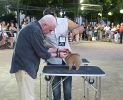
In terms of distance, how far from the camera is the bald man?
10.2ft

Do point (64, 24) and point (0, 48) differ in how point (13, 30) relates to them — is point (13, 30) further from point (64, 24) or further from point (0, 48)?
point (64, 24)

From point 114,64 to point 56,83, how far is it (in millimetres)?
5799

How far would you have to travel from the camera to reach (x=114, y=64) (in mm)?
9641

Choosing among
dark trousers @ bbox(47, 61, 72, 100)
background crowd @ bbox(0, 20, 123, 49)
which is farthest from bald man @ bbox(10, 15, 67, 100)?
background crowd @ bbox(0, 20, 123, 49)

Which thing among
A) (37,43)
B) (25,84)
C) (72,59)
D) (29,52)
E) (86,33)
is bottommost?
(86,33)

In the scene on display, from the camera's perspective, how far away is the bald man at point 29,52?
3.11 metres

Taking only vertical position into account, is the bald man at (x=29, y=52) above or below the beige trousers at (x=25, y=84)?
above

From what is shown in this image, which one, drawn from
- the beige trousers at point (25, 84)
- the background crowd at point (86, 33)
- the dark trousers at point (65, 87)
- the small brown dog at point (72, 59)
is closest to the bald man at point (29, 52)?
the beige trousers at point (25, 84)

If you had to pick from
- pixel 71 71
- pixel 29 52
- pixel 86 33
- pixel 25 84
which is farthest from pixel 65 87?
pixel 86 33

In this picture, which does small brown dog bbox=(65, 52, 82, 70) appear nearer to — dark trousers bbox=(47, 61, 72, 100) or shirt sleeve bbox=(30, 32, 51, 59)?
dark trousers bbox=(47, 61, 72, 100)

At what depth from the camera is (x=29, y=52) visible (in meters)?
3.17

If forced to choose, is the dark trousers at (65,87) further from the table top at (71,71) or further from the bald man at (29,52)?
the bald man at (29,52)

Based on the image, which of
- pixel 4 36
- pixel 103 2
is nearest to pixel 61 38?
pixel 4 36

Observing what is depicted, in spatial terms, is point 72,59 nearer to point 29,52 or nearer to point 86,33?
point 29,52
